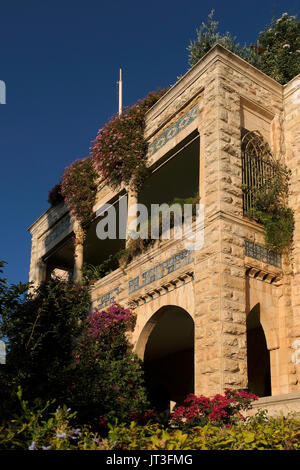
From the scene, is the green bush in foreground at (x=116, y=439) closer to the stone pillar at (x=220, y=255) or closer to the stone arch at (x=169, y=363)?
the stone pillar at (x=220, y=255)

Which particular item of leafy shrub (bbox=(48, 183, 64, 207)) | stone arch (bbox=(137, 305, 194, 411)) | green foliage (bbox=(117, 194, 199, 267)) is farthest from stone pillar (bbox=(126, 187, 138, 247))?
leafy shrub (bbox=(48, 183, 64, 207))

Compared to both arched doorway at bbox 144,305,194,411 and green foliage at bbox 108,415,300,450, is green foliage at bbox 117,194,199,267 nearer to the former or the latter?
arched doorway at bbox 144,305,194,411

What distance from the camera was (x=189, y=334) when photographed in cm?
1503

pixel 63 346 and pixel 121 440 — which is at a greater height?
pixel 63 346

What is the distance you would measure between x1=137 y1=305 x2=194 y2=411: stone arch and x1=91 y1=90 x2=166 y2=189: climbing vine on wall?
3.78 metres

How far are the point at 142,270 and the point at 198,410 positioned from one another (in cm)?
403

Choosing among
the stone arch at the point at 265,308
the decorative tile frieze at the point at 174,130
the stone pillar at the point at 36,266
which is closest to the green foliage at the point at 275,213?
the stone arch at the point at 265,308

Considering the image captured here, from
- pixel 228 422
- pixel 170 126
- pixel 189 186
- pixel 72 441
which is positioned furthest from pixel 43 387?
pixel 189 186

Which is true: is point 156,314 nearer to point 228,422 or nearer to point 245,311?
point 245,311

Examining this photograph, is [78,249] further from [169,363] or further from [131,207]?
[169,363]

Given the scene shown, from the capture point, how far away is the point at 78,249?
16109mm

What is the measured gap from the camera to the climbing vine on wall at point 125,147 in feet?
44.3

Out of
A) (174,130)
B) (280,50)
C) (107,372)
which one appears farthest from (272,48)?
(107,372)

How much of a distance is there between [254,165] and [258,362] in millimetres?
5118
